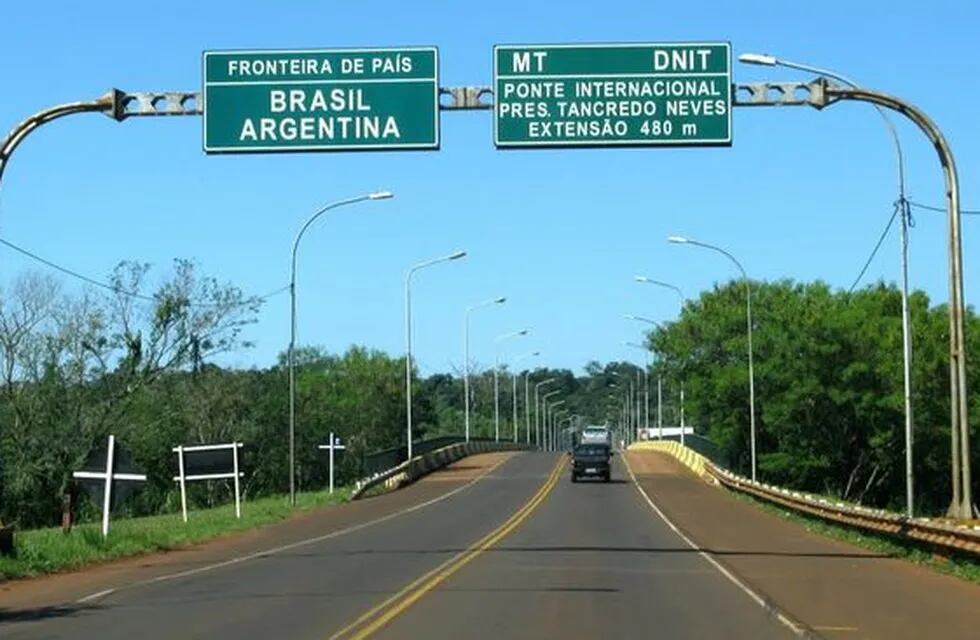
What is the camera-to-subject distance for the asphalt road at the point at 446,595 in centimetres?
1568

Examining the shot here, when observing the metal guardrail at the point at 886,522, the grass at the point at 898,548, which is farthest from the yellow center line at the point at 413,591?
the metal guardrail at the point at 886,522

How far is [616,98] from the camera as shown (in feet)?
75.1

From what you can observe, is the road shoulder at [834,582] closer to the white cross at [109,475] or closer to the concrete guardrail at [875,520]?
the concrete guardrail at [875,520]

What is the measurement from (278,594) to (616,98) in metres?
9.33

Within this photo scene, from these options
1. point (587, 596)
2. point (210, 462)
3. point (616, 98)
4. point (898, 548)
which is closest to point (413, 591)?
point (587, 596)

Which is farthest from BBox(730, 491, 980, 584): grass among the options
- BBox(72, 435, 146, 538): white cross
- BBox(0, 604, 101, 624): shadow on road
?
Answer: BBox(72, 435, 146, 538): white cross

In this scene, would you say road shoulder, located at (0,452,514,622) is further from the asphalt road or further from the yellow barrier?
the yellow barrier

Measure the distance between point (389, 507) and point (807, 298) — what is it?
1718 inches

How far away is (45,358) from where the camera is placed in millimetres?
71500

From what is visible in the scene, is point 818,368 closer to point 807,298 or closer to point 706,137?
point 807,298

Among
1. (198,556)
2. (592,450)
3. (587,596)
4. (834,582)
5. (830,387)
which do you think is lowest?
(198,556)

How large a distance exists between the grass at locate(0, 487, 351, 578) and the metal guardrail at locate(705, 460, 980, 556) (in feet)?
51.4

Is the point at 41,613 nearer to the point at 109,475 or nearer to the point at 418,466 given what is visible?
the point at 109,475

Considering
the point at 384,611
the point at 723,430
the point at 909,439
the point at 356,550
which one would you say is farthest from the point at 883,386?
the point at 384,611
